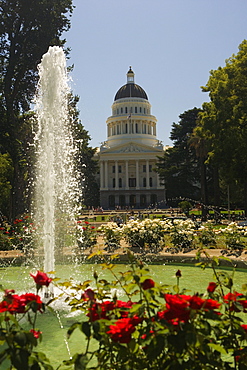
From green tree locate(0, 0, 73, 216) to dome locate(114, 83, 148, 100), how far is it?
2741 inches

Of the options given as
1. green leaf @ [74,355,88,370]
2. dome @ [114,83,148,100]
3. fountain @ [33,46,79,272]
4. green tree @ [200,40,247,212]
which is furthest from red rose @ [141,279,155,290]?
dome @ [114,83,148,100]

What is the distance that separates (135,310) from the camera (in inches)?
83.7

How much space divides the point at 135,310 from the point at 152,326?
0.12 meters

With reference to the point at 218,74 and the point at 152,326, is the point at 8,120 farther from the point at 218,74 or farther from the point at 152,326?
the point at 152,326

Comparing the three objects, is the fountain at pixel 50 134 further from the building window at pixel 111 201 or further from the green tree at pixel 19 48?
the building window at pixel 111 201

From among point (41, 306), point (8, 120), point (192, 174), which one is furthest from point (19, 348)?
point (192, 174)

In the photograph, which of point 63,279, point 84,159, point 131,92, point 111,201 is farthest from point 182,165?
point 131,92

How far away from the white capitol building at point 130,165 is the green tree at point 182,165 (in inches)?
850

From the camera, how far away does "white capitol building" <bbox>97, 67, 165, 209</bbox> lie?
79.9 m

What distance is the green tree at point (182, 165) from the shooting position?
2020 inches

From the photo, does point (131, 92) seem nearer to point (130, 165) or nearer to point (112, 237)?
point (130, 165)

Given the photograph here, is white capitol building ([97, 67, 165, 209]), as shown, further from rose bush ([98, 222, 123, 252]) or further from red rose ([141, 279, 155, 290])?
red rose ([141, 279, 155, 290])

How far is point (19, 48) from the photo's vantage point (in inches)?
977

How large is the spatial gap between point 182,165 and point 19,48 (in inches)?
1223
